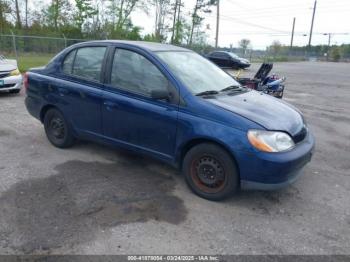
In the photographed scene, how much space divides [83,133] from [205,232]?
2.50m

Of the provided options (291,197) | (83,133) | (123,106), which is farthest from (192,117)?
(83,133)

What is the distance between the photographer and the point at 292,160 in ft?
11.6

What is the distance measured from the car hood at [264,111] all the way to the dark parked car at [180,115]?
1 centimetres

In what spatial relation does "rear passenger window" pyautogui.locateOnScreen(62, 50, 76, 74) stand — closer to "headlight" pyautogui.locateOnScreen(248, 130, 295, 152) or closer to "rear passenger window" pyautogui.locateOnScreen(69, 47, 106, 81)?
"rear passenger window" pyautogui.locateOnScreen(69, 47, 106, 81)

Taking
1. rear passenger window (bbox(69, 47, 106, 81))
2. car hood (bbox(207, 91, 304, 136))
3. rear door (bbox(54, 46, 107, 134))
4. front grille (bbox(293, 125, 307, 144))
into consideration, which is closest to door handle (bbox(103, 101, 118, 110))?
rear door (bbox(54, 46, 107, 134))

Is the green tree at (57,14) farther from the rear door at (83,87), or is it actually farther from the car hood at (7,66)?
the rear door at (83,87)

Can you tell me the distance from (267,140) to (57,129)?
3.32m

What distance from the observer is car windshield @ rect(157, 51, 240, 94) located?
4.07m

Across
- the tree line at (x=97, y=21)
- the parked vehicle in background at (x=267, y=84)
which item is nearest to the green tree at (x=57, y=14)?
the tree line at (x=97, y=21)

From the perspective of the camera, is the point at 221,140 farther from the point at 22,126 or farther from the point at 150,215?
the point at 22,126

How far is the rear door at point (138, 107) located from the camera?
3986 millimetres

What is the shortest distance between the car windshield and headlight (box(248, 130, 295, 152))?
0.90m

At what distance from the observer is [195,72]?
436cm

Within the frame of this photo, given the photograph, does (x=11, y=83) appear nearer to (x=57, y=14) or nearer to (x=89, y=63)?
(x=89, y=63)
